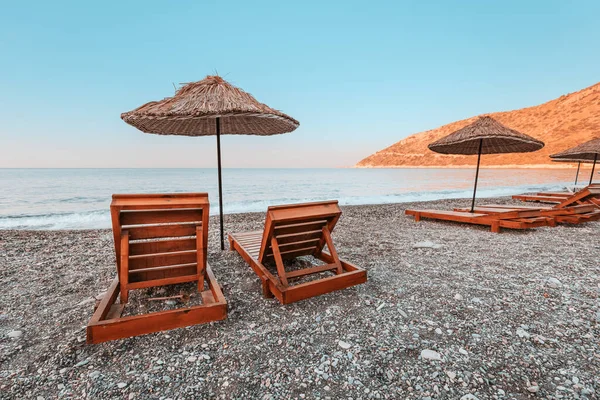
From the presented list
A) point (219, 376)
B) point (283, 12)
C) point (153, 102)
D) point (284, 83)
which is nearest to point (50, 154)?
point (284, 83)

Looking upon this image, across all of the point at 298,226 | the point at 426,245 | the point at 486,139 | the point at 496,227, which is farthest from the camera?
the point at 486,139

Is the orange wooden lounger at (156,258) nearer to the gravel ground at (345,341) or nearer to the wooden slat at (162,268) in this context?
the wooden slat at (162,268)

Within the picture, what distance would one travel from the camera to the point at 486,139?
23.7 ft

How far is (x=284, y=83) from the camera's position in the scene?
75.2ft

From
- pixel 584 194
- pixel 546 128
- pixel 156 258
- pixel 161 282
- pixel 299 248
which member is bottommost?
pixel 161 282

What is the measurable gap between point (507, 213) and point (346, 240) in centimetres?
398

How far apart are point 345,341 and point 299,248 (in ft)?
4.80

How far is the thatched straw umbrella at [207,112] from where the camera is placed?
3.21 metres

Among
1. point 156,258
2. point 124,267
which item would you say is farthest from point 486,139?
point 124,267

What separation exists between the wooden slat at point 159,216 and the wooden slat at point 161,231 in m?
0.07

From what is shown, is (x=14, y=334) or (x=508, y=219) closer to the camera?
(x=14, y=334)

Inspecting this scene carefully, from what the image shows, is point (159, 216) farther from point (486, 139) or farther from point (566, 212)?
point (566, 212)

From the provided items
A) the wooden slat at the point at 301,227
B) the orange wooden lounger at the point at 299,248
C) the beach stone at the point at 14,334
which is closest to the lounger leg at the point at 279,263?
the orange wooden lounger at the point at 299,248

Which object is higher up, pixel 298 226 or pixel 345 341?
pixel 298 226
